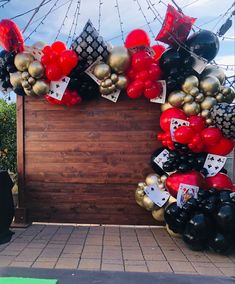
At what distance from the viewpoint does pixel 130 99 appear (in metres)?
4.67

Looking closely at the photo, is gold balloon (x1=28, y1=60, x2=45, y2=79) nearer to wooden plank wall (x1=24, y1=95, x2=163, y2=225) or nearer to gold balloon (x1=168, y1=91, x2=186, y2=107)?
wooden plank wall (x1=24, y1=95, x2=163, y2=225)

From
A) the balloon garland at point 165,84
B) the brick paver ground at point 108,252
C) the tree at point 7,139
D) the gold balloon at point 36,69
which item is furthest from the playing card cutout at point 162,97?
the tree at point 7,139

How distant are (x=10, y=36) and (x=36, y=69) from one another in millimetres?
651

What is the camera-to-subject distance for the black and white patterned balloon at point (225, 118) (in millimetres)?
3801

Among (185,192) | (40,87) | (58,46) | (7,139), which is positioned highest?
(58,46)

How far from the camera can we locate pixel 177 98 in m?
4.23

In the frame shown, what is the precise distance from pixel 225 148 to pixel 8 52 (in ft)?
11.6

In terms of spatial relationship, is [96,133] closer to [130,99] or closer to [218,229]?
[130,99]

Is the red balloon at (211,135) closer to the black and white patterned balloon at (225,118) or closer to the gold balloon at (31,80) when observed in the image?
the black and white patterned balloon at (225,118)

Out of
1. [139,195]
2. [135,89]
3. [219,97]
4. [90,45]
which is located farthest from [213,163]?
[90,45]

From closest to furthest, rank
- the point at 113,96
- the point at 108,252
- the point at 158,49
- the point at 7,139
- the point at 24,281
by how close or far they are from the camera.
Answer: the point at 24,281, the point at 108,252, the point at 113,96, the point at 158,49, the point at 7,139

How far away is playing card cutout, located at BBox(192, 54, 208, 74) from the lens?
4.16 metres

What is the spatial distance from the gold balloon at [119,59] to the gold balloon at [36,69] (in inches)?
39.9

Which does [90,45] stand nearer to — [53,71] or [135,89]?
[53,71]
